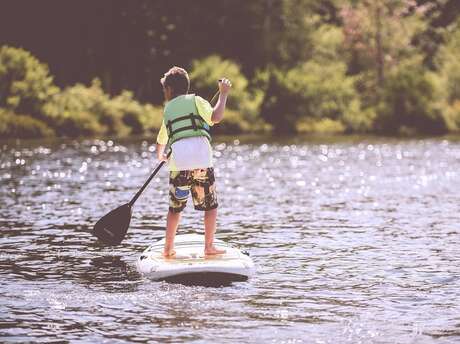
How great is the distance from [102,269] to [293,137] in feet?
135

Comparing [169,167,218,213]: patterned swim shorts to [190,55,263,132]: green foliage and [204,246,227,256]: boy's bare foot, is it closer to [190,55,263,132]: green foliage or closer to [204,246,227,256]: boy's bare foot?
[204,246,227,256]: boy's bare foot

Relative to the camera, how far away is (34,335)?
9.14 metres

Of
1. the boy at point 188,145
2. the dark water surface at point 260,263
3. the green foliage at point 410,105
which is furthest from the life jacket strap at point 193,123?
the green foliage at point 410,105

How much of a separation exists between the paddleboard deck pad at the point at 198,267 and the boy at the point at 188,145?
266 millimetres

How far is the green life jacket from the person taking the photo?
38.7 feet

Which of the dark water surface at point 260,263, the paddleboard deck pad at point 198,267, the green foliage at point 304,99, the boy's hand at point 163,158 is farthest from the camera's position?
the green foliage at point 304,99

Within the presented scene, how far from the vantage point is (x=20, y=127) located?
4859 centimetres

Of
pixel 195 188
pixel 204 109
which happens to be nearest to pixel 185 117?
pixel 204 109

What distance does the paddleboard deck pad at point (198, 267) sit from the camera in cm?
1150

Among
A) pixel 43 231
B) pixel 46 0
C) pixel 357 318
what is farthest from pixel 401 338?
pixel 46 0

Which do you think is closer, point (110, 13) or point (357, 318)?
point (357, 318)

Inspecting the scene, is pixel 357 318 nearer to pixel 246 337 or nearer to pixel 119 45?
pixel 246 337

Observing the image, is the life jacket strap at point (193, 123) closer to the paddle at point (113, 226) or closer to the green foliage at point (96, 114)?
the paddle at point (113, 226)

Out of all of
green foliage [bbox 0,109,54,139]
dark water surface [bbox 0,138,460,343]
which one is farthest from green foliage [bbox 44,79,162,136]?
dark water surface [bbox 0,138,460,343]
